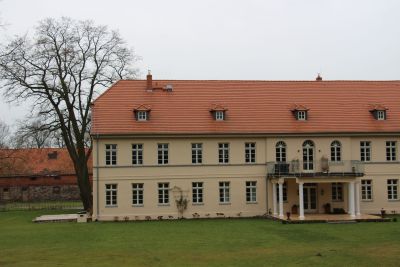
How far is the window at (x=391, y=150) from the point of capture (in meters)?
41.4

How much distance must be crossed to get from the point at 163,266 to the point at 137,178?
1963 cm

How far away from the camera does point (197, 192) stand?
4000cm

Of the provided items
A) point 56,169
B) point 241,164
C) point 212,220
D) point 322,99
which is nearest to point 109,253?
point 212,220

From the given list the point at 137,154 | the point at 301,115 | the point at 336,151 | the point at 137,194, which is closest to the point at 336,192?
the point at 336,151

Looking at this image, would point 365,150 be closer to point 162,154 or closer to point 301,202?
point 301,202

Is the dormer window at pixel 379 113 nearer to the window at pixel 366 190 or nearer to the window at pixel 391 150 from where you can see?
the window at pixel 391 150

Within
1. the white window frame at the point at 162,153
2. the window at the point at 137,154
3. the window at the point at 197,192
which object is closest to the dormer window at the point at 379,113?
the window at the point at 197,192

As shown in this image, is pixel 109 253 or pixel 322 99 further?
pixel 322 99

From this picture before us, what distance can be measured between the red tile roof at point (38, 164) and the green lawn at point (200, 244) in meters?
32.3

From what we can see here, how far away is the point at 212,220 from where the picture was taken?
38.1 metres

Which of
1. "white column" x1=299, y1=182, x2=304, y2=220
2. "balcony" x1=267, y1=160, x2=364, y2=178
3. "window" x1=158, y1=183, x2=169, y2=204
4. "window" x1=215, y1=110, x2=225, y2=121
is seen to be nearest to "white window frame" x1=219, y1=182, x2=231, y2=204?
"balcony" x1=267, y1=160, x2=364, y2=178

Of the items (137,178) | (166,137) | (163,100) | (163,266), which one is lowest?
(163,266)

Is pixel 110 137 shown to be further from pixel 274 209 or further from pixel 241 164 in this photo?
pixel 274 209

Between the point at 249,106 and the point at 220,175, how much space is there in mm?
5567
